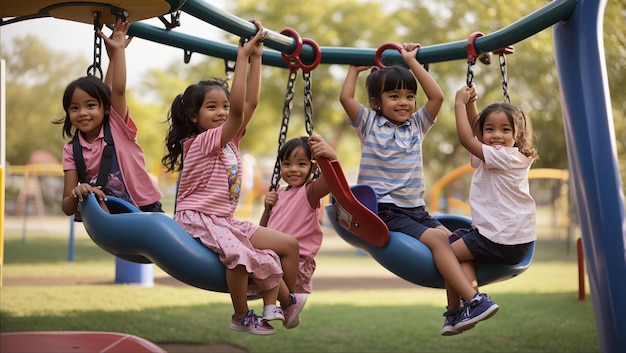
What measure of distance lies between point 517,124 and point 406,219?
0.78 metres

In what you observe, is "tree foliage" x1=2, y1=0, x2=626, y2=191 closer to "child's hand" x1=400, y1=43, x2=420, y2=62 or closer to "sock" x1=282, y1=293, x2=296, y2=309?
"child's hand" x1=400, y1=43, x2=420, y2=62

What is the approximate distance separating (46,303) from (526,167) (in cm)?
608

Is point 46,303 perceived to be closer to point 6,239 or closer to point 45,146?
point 6,239

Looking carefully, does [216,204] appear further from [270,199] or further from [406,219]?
[406,219]

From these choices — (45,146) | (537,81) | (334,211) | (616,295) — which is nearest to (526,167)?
(616,295)

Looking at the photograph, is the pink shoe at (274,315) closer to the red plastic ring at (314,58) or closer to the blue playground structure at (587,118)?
the blue playground structure at (587,118)

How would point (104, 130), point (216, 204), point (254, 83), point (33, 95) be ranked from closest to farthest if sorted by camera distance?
point (254, 83), point (216, 204), point (104, 130), point (33, 95)

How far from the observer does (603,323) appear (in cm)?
406

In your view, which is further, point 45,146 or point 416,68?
point 45,146

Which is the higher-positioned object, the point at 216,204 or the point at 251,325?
the point at 216,204

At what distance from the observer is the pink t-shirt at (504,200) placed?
3.95m

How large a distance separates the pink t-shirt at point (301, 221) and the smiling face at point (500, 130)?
1.02 metres

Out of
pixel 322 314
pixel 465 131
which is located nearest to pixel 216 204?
pixel 465 131

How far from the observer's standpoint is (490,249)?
157 inches
